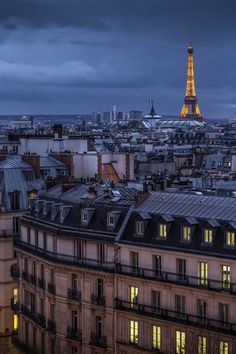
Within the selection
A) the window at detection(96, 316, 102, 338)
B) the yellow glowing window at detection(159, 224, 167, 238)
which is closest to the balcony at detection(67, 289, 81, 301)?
the window at detection(96, 316, 102, 338)

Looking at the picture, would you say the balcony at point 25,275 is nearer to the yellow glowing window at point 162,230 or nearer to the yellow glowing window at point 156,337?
the yellow glowing window at point 156,337

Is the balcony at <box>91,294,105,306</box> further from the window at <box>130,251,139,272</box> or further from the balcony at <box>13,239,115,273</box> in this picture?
the window at <box>130,251,139,272</box>

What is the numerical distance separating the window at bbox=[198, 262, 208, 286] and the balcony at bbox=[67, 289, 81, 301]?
26.5 ft

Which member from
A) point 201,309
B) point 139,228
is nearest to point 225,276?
point 201,309

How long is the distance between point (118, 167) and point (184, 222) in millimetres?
35678

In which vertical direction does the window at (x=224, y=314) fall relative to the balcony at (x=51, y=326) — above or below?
above

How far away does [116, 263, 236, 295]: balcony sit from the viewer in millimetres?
42062

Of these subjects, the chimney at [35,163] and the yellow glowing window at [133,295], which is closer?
the yellow glowing window at [133,295]

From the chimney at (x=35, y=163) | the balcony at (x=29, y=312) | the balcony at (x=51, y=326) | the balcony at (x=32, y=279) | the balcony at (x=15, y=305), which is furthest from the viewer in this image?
the chimney at (x=35, y=163)

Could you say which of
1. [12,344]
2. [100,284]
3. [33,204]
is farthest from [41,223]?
[12,344]

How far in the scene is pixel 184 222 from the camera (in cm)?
4441

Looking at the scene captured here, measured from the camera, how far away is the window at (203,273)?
42.8 m

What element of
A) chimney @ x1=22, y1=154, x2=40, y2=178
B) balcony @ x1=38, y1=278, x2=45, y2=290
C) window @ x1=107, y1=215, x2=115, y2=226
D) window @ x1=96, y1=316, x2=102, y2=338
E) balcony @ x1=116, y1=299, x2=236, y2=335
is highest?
chimney @ x1=22, y1=154, x2=40, y2=178

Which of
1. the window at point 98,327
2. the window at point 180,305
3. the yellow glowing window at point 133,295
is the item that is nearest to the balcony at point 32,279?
the window at point 98,327
